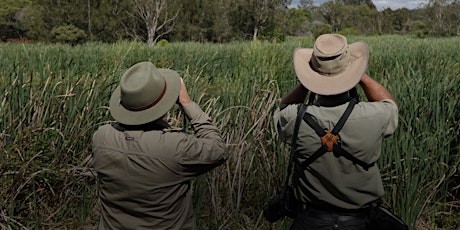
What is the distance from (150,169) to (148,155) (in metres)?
0.05

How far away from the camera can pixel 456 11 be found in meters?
36.8

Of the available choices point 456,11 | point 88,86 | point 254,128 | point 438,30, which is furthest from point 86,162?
point 456,11

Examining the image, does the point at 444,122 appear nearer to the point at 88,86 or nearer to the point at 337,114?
the point at 337,114

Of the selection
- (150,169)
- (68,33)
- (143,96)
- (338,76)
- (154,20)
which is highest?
(338,76)

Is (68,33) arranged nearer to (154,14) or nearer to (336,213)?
(154,14)

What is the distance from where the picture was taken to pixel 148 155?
5.08ft

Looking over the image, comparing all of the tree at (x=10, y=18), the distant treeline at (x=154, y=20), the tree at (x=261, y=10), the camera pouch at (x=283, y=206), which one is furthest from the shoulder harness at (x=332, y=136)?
the tree at (x=10, y=18)

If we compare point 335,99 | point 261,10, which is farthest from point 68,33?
point 335,99

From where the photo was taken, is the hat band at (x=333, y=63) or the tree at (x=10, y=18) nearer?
the hat band at (x=333, y=63)

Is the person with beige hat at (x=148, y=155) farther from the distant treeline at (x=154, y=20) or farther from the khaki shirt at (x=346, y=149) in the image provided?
the distant treeline at (x=154, y=20)

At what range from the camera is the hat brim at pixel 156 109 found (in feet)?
5.06

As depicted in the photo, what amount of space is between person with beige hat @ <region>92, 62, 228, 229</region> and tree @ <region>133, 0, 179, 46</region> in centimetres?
2589

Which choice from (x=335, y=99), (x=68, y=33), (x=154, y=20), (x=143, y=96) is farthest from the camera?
(x=154, y=20)

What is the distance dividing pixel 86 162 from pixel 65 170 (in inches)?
6.8
